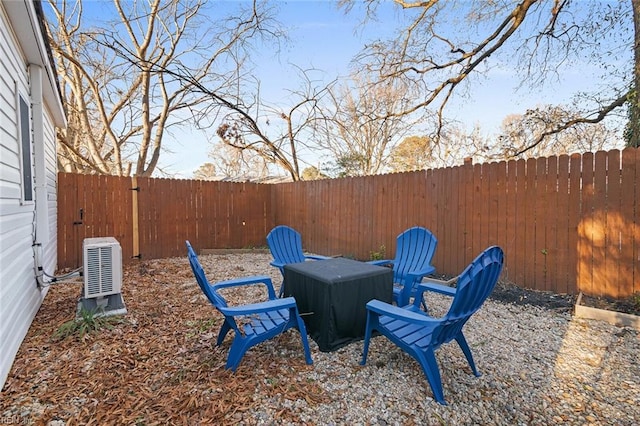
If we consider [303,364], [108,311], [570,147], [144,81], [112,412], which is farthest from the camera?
[144,81]

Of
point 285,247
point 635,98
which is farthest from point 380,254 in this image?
point 635,98

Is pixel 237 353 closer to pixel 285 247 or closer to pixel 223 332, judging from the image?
pixel 223 332

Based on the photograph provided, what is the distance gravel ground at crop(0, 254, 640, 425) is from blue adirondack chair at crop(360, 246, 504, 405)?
0.58ft

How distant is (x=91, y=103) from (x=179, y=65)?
13.6 feet

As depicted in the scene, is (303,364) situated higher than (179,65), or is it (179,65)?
(179,65)

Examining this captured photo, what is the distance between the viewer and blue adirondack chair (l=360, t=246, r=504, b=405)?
1738 mm

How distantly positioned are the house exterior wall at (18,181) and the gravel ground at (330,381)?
284 mm

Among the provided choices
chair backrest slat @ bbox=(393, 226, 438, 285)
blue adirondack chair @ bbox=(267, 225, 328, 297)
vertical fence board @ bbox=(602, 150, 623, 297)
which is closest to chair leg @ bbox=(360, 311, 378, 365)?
chair backrest slat @ bbox=(393, 226, 438, 285)

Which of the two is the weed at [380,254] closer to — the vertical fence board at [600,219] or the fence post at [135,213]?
the vertical fence board at [600,219]

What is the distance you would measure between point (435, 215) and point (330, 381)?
3404 millimetres

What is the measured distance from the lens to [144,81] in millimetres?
9133

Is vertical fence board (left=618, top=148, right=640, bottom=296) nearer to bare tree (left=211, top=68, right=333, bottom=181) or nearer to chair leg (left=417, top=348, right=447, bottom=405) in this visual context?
chair leg (left=417, top=348, right=447, bottom=405)

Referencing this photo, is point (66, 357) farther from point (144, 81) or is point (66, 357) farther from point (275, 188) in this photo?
point (144, 81)

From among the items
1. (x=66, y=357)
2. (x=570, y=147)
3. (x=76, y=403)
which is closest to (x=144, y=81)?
(x=66, y=357)
